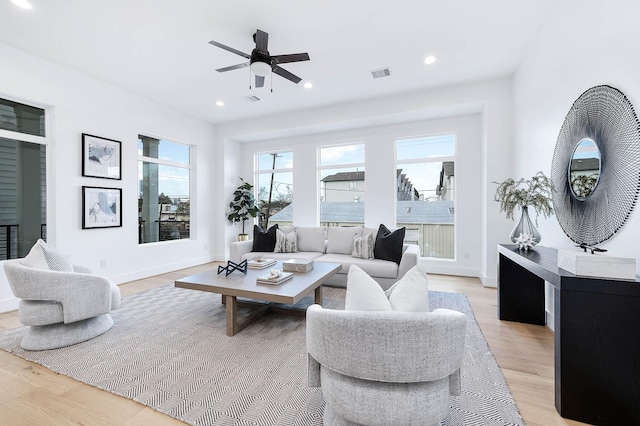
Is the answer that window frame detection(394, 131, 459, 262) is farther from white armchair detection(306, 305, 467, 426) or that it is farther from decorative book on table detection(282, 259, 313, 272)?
white armchair detection(306, 305, 467, 426)

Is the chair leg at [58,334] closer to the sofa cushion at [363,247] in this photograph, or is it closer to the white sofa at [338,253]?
the white sofa at [338,253]

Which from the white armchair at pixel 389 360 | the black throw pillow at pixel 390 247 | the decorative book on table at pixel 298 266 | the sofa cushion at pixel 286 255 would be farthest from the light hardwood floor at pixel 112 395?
the sofa cushion at pixel 286 255

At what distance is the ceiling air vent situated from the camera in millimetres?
3793

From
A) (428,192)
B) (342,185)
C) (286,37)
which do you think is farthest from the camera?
(342,185)

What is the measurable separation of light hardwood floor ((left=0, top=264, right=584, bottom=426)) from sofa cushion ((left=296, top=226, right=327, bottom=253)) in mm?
2701

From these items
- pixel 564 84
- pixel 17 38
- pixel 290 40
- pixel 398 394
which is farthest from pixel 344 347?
pixel 17 38

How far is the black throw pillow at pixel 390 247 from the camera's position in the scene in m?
3.85

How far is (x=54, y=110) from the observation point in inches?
142

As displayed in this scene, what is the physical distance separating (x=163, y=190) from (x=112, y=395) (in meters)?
4.24

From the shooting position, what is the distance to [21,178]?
11.5 feet

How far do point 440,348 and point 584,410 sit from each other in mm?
1181

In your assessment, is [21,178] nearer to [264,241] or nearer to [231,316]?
[264,241]

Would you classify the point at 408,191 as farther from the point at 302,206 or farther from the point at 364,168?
the point at 302,206

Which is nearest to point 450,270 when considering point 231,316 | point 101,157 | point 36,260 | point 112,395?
point 231,316
